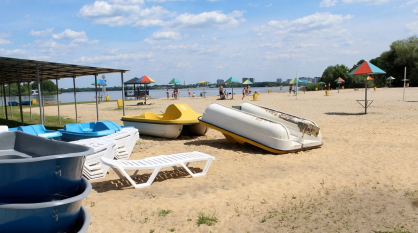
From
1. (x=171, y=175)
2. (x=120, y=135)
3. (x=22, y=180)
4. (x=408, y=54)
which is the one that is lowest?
(x=171, y=175)

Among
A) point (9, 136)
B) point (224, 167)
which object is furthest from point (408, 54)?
point (9, 136)

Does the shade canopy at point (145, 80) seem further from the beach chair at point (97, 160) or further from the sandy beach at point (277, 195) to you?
the beach chair at point (97, 160)

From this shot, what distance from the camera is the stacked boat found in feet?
6.93

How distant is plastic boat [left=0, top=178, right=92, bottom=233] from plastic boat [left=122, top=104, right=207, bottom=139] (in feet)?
21.9

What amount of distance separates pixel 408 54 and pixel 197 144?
2268 inches

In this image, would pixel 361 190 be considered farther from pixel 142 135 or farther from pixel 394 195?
pixel 142 135

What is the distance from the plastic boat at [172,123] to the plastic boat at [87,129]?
1.43 m

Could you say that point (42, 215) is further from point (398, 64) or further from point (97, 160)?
point (398, 64)

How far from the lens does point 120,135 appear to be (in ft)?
23.0

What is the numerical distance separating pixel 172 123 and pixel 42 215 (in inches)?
271

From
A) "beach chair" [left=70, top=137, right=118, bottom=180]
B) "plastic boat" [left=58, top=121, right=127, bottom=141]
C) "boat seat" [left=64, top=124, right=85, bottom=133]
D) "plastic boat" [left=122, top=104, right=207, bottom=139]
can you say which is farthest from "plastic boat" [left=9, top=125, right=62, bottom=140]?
"plastic boat" [left=122, top=104, right=207, bottom=139]

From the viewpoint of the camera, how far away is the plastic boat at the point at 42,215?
2105 millimetres

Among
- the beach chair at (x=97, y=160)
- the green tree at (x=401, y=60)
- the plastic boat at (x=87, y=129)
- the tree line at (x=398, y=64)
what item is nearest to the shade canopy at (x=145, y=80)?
the plastic boat at (x=87, y=129)

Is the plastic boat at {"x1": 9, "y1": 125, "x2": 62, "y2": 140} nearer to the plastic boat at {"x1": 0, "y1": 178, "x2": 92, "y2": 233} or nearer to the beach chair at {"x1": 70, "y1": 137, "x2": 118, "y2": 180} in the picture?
the beach chair at {"x1": 70, "y1": 137, "x2": 118, "y2": 180}
